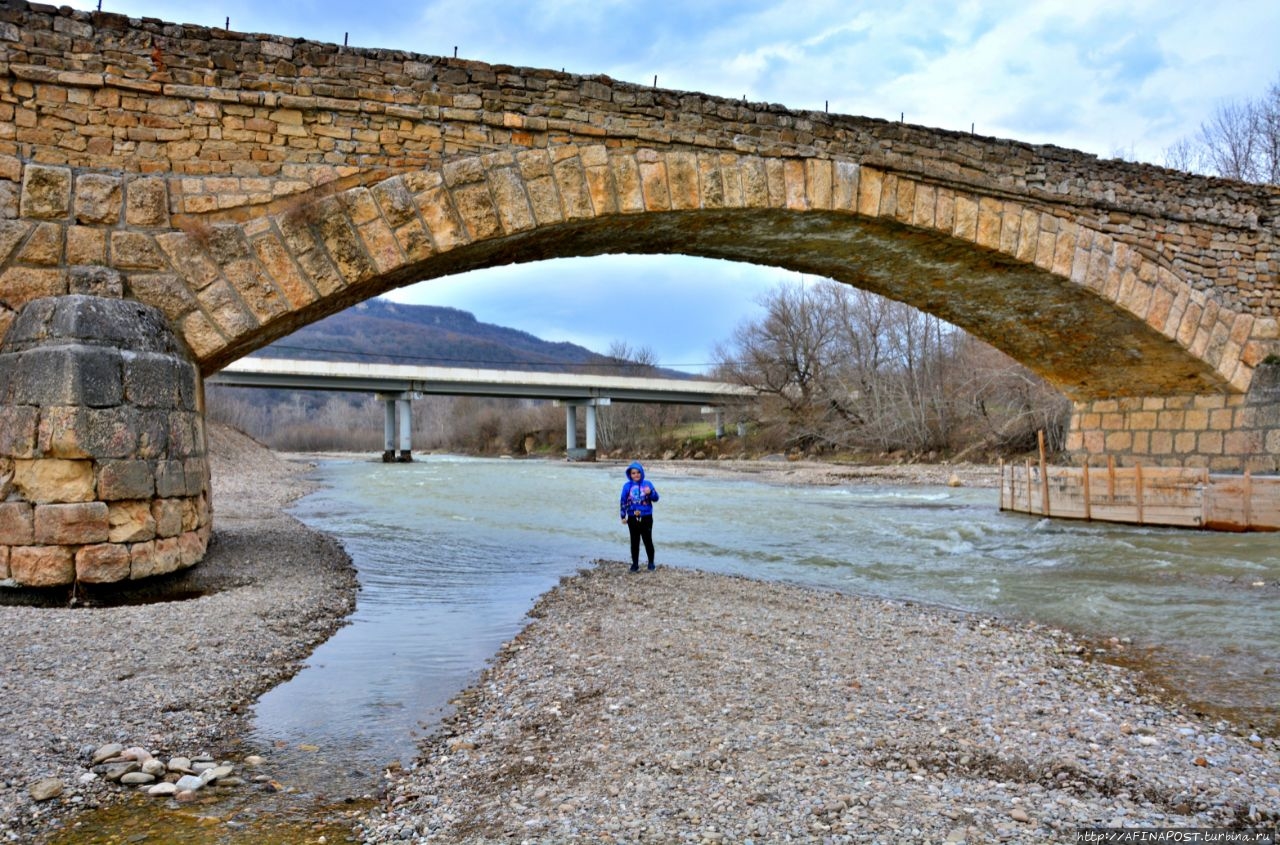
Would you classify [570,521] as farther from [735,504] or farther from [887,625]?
[887,625]

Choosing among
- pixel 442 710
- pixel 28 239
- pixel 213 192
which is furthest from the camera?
pixel 213 192

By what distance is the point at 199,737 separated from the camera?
148 inches

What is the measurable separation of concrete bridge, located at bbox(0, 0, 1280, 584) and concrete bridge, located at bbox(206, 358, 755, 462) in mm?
32609

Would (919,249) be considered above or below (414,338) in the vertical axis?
below

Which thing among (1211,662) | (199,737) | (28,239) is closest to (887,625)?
(1211,662)

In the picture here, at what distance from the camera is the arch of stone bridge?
7059mm

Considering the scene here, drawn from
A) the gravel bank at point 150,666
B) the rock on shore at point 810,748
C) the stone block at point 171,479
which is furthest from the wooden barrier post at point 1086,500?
the stone block at point 171,479

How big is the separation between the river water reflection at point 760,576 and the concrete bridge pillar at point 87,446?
1727 millimetres

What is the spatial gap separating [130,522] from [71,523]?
362 mm

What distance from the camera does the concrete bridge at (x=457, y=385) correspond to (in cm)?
3894

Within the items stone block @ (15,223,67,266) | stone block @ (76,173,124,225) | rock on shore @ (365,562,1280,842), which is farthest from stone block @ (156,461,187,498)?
rock on shore @ (365,562,1280,842)

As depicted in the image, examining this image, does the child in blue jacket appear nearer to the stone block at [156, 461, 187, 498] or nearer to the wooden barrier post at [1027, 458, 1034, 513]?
the stone block at [156, 461, 187, 498]

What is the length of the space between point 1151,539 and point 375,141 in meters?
11.6

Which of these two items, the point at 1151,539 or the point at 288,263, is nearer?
the point at 288,263
